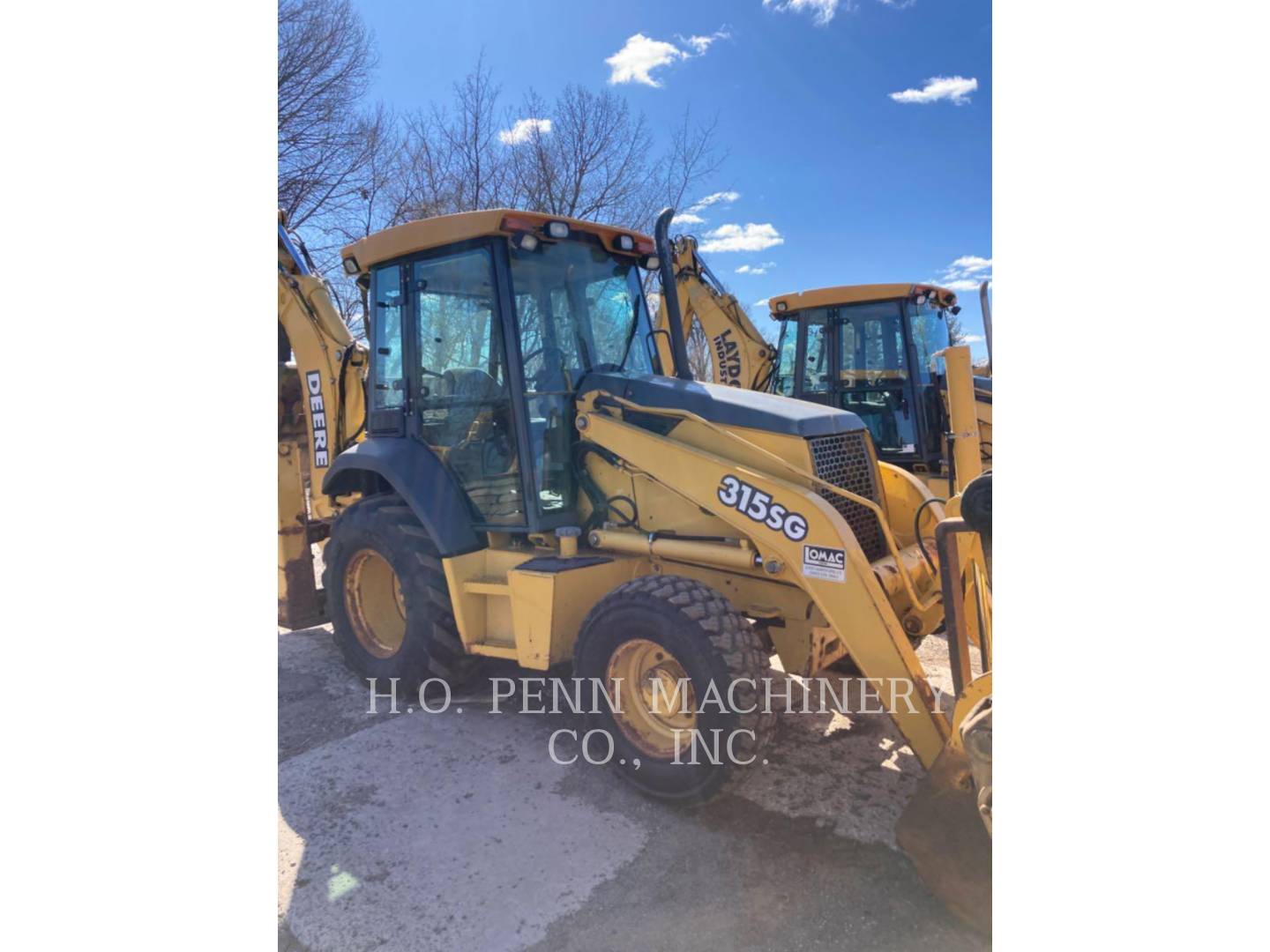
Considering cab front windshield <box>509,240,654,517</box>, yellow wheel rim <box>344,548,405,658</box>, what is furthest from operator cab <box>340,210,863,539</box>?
yellow wheel rim <box>344,548,405,658</box>

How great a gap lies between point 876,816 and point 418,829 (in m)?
1.72

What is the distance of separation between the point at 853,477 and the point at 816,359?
3.84 metres

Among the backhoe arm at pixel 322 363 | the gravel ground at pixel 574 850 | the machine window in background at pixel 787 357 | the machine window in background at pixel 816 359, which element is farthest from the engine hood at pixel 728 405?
the machine window in background at pixel 787 357

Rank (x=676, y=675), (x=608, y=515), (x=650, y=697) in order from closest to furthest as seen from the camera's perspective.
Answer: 1. (x=676, y=675)
2. (x=650, y=697)
3. (x=608, y=515)

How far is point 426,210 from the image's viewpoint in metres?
13.1

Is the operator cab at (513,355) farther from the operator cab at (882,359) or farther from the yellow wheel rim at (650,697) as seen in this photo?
the operator cab at (882,359)

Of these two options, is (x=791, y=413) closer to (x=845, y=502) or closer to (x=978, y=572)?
(x=845, y=502)

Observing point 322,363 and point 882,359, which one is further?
point 882,359

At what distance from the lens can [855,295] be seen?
22.8 feet

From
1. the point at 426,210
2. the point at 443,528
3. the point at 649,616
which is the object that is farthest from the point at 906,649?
the point at 426,210

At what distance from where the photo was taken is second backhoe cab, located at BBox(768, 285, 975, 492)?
6.87 metres

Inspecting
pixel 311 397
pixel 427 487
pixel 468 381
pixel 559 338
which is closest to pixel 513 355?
pixel 559 338

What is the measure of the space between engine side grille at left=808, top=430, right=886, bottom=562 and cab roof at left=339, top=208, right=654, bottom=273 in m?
1.44

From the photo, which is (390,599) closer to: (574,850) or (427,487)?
(427,487)
